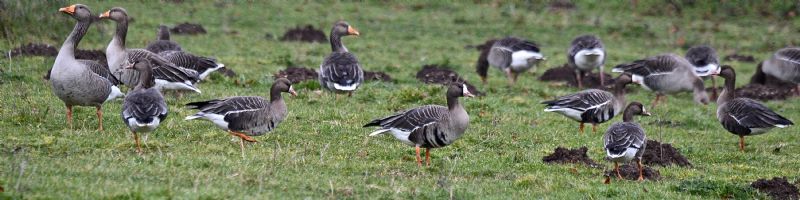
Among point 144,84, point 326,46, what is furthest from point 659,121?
point 326,46

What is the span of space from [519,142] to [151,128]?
245 inches

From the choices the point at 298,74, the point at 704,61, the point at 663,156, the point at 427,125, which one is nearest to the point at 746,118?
the point at 663,156

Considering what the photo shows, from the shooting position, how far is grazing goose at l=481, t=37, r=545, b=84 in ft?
86.8

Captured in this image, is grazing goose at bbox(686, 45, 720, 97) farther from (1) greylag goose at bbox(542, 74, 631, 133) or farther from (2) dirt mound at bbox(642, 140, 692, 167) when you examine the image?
(2) dirt mound at bbox(642, 140, 692, 167)

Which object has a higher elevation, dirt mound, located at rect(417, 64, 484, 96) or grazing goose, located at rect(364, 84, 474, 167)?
grazing goose, located at rect(364, 84, 474, 167)

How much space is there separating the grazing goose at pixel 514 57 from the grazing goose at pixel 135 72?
1055 centimetres

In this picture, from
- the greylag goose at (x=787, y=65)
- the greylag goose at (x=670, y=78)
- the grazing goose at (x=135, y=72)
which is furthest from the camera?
the greylag goose at (x=787, y=65)

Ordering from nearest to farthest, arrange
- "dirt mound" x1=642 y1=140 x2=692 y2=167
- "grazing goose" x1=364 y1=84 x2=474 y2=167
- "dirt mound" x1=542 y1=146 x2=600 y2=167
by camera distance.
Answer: "grazing goose" x1=364 y1=84 x2=474 y2=167
"dirt mound" x1=542 y1=146 x2=600 y2=167
"dirt mound" x1=642 y1=140 x2=692 y2=167

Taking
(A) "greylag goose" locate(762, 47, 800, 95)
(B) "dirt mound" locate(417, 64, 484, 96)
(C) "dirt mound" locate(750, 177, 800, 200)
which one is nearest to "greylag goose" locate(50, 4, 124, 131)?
(C) "dirt mound" locate(750, 177, 800, 200)

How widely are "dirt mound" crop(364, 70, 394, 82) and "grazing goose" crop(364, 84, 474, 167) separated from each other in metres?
10.3

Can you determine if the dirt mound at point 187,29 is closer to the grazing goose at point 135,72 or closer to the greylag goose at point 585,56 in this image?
the greylag goose at point 585,56

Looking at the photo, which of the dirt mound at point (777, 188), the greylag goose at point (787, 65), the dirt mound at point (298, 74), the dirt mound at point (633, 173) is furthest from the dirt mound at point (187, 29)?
the dirt mound at point (777, 188)

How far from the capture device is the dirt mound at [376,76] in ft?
80.3

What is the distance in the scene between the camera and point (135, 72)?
1780 cm
